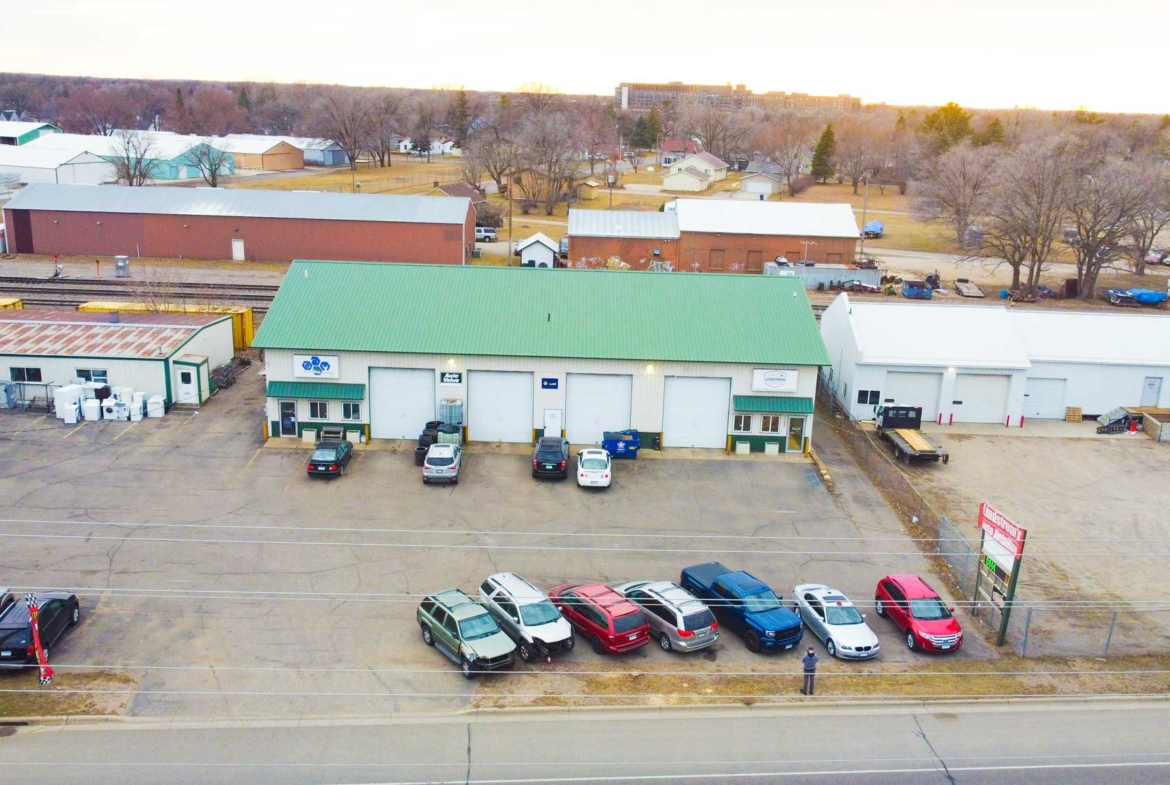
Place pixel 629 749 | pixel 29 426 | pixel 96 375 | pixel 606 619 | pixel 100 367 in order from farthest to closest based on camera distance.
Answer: pixel 96 375, pixel 100 367, pixel 29 426, pixel 606 619, pixel 629 749

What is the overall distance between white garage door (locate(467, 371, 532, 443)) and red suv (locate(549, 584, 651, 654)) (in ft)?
45.6

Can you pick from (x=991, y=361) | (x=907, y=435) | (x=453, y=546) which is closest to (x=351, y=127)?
(x=991, y=361)

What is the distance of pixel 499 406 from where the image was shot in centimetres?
3750

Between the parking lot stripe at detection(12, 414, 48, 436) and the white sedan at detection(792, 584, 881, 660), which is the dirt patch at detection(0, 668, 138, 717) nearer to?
the white sedan at detection(792, 584, 881, 660)

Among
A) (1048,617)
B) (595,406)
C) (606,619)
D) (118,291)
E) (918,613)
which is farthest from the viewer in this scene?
(118,291)

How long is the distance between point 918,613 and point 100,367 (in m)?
33.3

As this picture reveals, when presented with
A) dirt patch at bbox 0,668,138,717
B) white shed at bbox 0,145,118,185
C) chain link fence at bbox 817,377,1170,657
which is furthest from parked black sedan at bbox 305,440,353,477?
white shed at bbox 0,145,118,185

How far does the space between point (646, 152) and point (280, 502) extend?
171m

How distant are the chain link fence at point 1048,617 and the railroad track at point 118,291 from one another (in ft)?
137

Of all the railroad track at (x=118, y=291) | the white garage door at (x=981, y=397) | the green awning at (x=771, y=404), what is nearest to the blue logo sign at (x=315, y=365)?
the green awning at (x=771, y=404)

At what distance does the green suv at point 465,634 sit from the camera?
71.5ft

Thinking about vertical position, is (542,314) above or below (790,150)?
below

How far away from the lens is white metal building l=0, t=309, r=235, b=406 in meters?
39.4

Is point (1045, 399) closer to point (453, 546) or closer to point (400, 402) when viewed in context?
point (400, 402)
